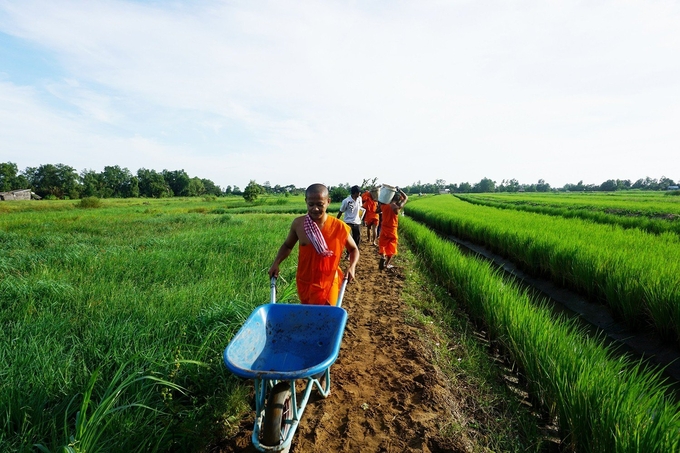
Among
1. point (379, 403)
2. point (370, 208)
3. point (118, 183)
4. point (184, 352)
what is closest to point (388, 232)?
point (370, 208)

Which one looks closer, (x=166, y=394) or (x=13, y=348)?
(x=166, y=394)

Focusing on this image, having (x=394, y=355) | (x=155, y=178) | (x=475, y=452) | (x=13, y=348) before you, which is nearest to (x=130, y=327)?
(x=13, y=348)

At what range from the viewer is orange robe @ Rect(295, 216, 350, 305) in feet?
8.55

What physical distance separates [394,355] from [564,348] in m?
1.41

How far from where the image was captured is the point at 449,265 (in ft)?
17.4

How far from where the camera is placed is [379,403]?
2.43 m

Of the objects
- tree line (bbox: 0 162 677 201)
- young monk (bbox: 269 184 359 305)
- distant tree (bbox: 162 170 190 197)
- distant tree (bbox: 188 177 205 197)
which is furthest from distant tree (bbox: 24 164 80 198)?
young monk (bbox: 269 184 359 305)

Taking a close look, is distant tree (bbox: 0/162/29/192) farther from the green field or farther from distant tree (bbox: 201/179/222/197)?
the green field

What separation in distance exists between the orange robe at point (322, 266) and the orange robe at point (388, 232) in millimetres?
3773

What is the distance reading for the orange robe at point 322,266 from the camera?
103 inches

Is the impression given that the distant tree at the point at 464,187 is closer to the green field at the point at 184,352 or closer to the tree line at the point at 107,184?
the tree line at the point at 107,184

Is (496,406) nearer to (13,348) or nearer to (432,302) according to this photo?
(432,302)

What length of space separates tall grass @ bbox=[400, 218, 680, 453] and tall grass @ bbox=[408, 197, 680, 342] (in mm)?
1261

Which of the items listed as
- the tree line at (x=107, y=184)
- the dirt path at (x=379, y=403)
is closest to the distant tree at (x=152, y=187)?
the tree line at (x=107, y=184)
